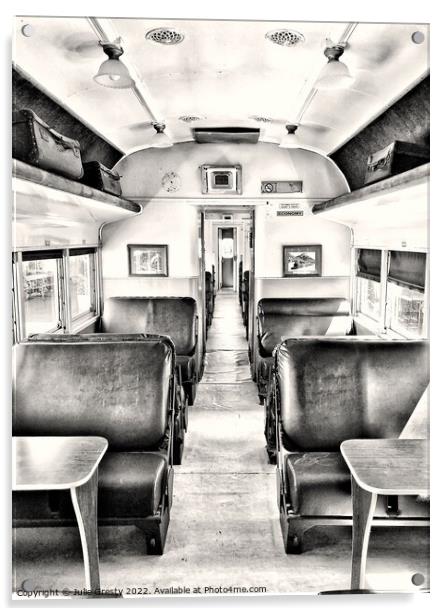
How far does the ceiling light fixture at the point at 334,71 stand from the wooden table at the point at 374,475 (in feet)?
5.41

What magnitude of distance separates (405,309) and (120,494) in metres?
1.78

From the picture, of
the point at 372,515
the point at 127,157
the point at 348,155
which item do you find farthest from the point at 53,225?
the point at 372,515

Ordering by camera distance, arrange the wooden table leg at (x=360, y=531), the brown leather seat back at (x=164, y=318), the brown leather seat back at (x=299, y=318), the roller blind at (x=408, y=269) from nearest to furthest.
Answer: the wooden table leg at (x=360, y=531) → the roller blind at (x=408, y=269) → the brown leather seat back at (x=299, y=318) → the brown leather seat back at (x=164, y=318)

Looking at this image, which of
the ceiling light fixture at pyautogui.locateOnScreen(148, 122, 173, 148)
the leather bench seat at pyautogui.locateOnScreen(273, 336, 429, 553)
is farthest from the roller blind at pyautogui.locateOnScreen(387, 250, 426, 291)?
the ceiling light fixture at pyautogui.locateOnScreen(148, 122, 173, 148)

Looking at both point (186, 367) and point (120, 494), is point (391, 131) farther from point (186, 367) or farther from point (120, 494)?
point (186, 367)

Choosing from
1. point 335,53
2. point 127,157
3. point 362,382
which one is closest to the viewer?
point 335,53

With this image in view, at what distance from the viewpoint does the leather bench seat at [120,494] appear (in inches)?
81.6

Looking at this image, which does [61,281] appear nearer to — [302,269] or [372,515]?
[302,269]

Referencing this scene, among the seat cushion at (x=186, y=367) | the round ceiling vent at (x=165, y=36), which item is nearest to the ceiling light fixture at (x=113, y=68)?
the round ceiling vent at (x=165, y=36)

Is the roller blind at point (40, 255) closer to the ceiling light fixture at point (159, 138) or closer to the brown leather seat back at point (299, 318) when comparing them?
the ceiling light fixture at point (159, 138)

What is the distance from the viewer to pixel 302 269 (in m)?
4.24

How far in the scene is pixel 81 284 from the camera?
13.4 ft

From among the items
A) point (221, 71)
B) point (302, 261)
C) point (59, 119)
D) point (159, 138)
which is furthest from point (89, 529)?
point (302, 261)

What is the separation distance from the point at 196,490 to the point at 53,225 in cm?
193
